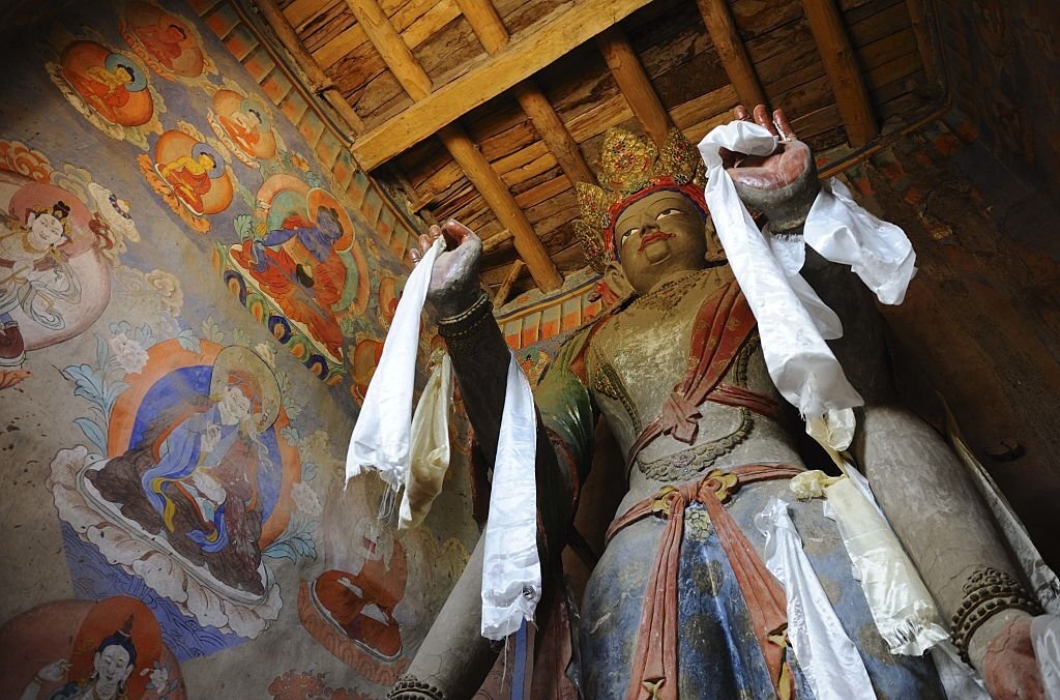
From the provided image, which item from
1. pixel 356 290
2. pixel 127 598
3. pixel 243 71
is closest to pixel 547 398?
pixel 356 290

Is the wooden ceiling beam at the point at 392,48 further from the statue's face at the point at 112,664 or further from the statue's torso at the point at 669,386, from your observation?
the statue's face at the point at 112,664

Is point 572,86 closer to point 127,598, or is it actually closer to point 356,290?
point 356,290

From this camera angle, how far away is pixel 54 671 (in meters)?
1.94

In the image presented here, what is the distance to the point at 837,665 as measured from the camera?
1.71 m

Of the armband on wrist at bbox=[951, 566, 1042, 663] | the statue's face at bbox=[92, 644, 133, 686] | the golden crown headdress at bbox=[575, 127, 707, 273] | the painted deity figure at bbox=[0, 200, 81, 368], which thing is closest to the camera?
the armband on wrist at bbox=[951, 566, 1042, 663]

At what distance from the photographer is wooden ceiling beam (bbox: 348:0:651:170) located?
3518 mm

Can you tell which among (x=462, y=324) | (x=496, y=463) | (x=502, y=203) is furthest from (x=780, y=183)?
(x=502, y=203)

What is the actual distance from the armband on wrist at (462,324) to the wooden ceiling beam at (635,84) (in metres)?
1.70

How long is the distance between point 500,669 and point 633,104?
8.13 feet

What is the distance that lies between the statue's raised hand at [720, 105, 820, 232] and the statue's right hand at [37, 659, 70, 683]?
1.96 metres

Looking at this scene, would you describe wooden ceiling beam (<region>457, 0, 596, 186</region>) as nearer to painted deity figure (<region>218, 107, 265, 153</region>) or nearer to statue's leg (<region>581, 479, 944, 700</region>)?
painted deity figure (<region>218, 107, 265, 153</region>)

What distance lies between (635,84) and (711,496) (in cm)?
214

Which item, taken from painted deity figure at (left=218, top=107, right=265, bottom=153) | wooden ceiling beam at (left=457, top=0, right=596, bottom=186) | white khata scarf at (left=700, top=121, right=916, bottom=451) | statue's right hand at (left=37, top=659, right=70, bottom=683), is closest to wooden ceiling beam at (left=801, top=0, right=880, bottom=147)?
wooden ceiling beam at (left=457, top=0, right=596, bottom=186)

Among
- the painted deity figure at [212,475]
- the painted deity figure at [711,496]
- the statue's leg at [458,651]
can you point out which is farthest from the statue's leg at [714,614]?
the painted deity figure at [212,475]
